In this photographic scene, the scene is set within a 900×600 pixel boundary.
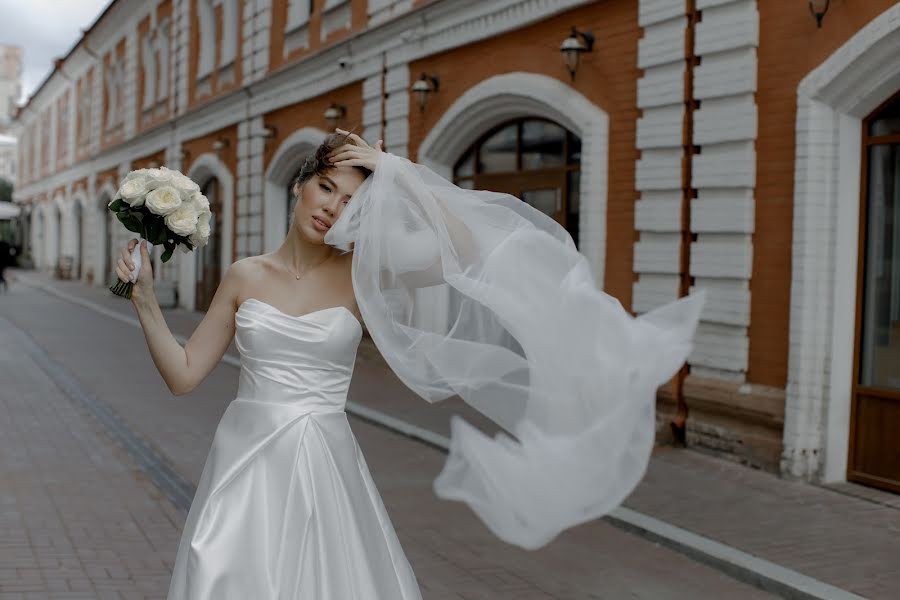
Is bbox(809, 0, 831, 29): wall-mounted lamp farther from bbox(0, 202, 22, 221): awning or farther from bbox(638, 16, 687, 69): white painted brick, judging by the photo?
bbox(0, 202, 22, 221): awning

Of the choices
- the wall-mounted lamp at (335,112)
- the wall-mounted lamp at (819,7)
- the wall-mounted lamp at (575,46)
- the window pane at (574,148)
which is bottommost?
the window pane at (574,148)

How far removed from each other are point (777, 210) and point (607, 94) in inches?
96.2

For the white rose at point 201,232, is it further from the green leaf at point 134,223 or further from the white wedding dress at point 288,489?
the white wedding dress at point 288,489

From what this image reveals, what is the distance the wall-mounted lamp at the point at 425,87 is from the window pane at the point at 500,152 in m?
0.93

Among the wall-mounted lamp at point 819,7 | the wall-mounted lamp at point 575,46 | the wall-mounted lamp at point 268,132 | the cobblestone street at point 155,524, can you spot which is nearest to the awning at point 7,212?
the wall-mounted lamp at point 268,132

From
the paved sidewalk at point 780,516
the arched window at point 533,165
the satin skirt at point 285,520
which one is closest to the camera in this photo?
the satin skirt at point 285,520

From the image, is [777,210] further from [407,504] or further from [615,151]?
[407,504]

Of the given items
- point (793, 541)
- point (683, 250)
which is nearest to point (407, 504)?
point (793, 541)

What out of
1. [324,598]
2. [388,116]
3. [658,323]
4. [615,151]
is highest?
[388,116]

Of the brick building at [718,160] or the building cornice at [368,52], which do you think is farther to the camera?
the building cornice at [368,52]

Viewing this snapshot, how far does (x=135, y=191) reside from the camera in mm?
3025

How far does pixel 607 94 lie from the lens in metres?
9.73

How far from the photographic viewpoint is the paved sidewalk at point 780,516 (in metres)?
5.55

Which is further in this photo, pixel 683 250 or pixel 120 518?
pixel 683 250
